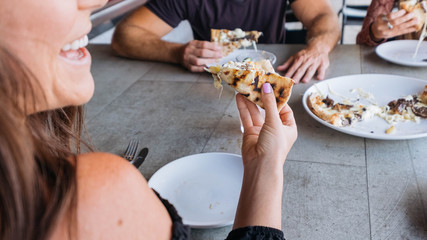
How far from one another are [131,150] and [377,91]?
3.42 ft

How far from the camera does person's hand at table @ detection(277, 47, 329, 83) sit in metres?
1.74

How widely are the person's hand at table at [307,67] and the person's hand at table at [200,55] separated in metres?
0.36

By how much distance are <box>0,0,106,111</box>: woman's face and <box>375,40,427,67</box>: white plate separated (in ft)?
5.08

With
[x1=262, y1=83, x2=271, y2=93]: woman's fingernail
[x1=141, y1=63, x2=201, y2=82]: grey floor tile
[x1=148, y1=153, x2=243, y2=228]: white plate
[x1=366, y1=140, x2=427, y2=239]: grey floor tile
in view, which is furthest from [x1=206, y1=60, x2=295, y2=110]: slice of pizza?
[x1=141, y1=63, x2=201, y2=82]: grey floor tile

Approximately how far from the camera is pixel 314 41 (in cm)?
201

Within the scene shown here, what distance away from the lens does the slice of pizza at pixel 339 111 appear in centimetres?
130

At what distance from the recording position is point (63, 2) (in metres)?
0.60

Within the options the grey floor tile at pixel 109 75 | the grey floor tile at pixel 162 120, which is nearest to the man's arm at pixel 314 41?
the grey floor tile at pixel 162 120

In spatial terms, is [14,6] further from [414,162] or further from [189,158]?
[414,162]

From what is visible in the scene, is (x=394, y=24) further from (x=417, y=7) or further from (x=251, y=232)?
(x=251, y=232)

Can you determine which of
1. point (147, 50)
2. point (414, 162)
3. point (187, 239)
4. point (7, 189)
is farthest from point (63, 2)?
point (147, 50)

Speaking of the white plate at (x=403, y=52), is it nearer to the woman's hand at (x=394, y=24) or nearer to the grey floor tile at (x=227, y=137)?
the woman's hand at (x=394, y=24)

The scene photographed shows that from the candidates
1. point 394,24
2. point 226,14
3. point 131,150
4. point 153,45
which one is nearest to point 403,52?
point 394,24

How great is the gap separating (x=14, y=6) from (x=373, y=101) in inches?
52.3
